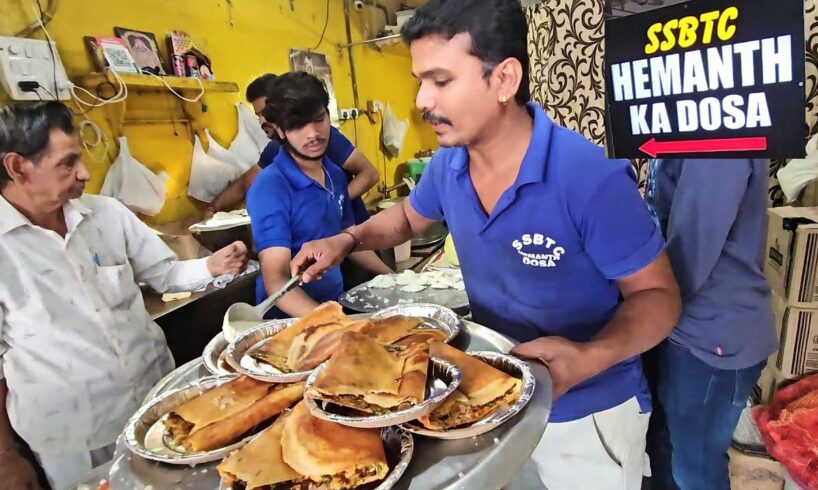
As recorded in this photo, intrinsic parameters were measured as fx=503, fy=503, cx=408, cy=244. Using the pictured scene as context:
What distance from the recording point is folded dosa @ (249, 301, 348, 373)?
1.06 m

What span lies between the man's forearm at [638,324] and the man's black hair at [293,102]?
155 cm

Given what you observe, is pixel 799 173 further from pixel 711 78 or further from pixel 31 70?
pixel 31 70

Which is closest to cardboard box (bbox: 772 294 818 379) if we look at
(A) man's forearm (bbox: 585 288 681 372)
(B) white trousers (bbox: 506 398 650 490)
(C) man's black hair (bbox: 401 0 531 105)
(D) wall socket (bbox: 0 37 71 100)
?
(B) white trousers (bbox: 506 398 650 490)

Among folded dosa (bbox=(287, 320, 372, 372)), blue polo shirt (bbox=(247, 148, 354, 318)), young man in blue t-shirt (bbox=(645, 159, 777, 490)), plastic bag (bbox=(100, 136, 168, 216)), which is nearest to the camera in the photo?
folded dosa (bbox=(287, 320, 372, 372))

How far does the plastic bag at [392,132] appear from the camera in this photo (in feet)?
18.7

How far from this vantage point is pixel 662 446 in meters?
1.86

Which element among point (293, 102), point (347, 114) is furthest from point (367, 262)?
point (347, 114)

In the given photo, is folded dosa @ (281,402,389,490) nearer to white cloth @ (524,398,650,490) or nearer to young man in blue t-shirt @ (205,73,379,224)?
white cloth @ (524,398,650,490)

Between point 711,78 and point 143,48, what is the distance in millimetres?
3095

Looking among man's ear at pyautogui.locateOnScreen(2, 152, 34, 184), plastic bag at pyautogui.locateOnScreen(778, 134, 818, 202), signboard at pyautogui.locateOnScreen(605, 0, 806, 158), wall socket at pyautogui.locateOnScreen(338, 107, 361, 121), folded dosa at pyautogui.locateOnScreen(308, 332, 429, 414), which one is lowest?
folded dosa at pyautogui.locateOnScreen(308, 332, 429, 414)

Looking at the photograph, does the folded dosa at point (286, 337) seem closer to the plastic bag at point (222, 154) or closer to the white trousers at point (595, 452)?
the white trousers at point (595, 452)

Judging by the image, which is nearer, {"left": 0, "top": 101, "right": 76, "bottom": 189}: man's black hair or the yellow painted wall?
{"left": 0, "top": 101, "right": 76, "bottom": 189}: man's black hair

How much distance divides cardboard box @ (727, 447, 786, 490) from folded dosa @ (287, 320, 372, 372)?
1.84 m

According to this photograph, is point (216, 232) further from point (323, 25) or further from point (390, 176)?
point (390, 176)
